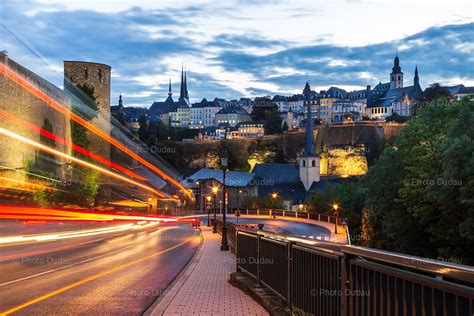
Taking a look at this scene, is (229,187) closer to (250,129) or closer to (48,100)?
(48,100)

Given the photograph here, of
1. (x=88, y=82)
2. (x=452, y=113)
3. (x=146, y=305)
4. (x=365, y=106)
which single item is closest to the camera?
(x=146, y=305)

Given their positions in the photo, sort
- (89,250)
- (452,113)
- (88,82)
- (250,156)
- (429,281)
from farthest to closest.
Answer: (250,156)
(88,82)
(452,113)
(89,250)
(429,281)

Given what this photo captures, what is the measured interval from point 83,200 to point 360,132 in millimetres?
105349

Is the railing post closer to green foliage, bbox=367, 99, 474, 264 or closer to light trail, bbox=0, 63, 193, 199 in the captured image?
green foliage, bbox=367, 99, 474, 264

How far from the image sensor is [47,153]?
54500mm

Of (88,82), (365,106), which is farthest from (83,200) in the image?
(365,106)

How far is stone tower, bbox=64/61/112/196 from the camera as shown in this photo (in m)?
66.5

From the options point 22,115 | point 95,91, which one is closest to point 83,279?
point 22,115

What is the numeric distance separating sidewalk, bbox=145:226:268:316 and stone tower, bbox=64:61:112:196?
2009 inches

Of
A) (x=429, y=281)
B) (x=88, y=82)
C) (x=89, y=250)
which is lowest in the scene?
(x=89, y=250)

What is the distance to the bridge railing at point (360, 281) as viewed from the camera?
11.8 feet

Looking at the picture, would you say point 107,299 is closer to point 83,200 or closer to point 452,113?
point 452,113

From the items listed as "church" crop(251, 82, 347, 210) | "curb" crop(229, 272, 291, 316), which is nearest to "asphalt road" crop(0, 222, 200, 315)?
"curb" crop(229, 272, 291, 316)

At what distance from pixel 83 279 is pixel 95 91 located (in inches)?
2280
